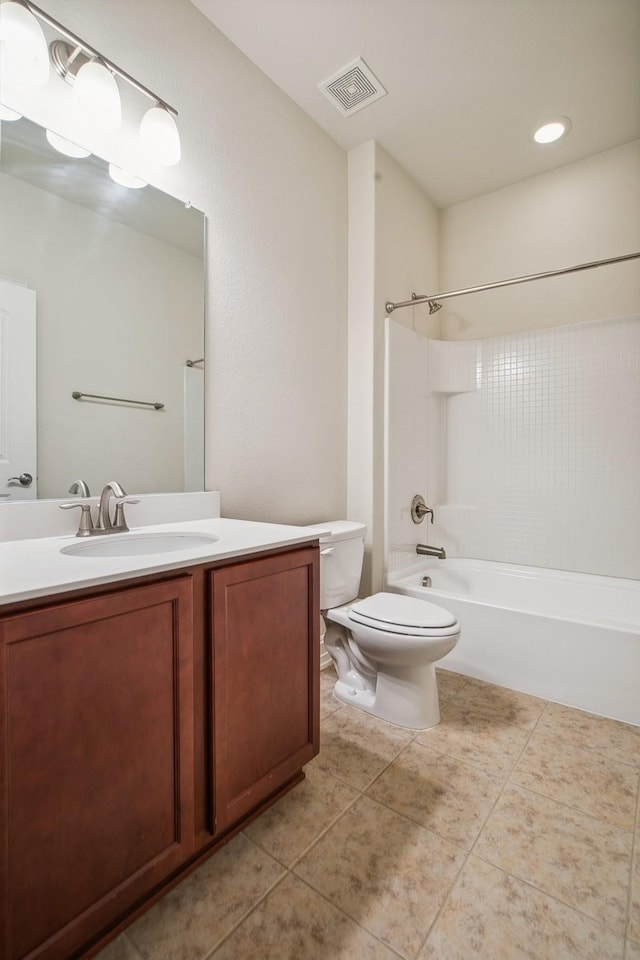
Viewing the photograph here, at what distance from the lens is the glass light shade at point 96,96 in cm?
121

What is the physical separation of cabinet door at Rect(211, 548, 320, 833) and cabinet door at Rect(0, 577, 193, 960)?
0.09 m

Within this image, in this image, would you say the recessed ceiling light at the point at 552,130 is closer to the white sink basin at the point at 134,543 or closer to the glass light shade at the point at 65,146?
the glass light shade at the point at 65,146

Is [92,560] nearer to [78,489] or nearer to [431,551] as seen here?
[78,489]

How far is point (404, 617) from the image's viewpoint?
166 centimetres

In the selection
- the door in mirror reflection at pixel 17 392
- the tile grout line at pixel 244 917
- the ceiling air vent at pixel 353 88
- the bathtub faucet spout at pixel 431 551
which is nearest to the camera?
the tile grout line at pixel 244 917

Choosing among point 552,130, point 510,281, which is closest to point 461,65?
point 552,130

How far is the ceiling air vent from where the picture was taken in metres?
1.86

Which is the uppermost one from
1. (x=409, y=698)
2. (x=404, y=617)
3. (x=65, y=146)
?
(x=65, y=146)

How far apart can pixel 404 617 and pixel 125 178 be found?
177 centimetres

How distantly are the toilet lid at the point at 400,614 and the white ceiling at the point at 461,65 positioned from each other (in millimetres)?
2251

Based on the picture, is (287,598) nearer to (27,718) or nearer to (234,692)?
(234,692)

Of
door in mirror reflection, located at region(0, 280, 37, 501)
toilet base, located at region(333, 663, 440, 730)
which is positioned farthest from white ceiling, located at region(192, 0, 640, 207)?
toilet base, located at region(333, 663, 440, 730)

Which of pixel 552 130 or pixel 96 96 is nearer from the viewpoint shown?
pixel 96 96

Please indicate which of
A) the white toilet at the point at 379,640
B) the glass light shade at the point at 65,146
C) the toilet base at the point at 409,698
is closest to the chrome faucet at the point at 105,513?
the white toilet at the point at 379,640
